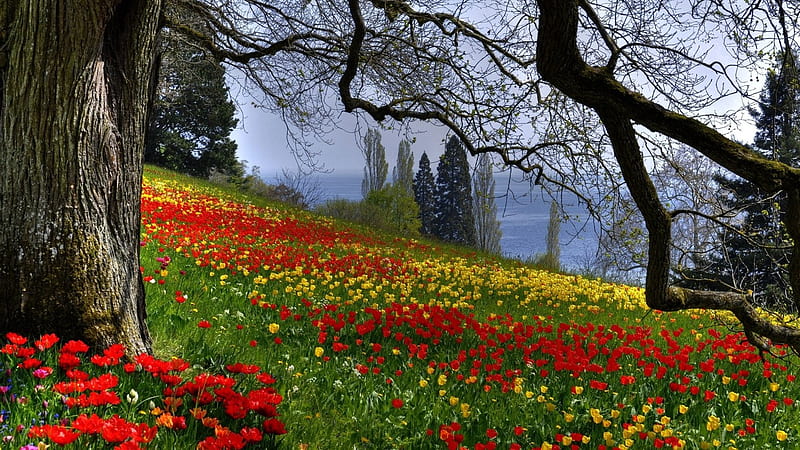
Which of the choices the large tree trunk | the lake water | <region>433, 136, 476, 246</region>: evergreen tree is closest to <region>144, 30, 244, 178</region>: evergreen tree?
the lake water

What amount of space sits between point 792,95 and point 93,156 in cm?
470

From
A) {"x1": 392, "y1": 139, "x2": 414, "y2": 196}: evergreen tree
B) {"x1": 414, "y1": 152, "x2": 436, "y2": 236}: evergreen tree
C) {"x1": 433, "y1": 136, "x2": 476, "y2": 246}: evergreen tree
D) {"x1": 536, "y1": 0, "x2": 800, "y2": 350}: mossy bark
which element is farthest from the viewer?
{"x1": 414, "y1": 152, "x2": 436, "y2": 236}: evergreen tree

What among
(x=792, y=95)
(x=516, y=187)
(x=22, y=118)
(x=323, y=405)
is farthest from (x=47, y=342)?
(x=792, y=95)

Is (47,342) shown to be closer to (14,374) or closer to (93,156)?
(14,374)

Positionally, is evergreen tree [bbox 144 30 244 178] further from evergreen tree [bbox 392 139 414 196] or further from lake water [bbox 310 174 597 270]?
evergreen tree [bbox 392 139 414 196]

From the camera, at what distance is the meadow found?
228cm

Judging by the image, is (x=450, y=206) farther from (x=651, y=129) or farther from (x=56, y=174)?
(x=56, y=174)

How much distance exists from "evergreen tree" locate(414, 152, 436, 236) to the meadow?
36.7m

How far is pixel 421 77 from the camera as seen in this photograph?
661 centimetres

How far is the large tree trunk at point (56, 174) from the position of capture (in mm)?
2705

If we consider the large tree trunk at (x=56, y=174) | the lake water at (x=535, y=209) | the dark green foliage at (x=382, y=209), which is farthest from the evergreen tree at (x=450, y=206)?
the large tree trunk at (x=56, y=174)

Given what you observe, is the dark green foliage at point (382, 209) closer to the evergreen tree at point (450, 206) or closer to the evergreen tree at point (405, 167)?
the evergreen tree at point (405, 167)

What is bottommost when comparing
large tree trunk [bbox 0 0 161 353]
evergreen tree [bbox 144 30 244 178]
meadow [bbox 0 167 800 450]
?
meadow [bbox 0 167 800 450]

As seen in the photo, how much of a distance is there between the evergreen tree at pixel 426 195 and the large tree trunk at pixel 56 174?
41263 millimetres
